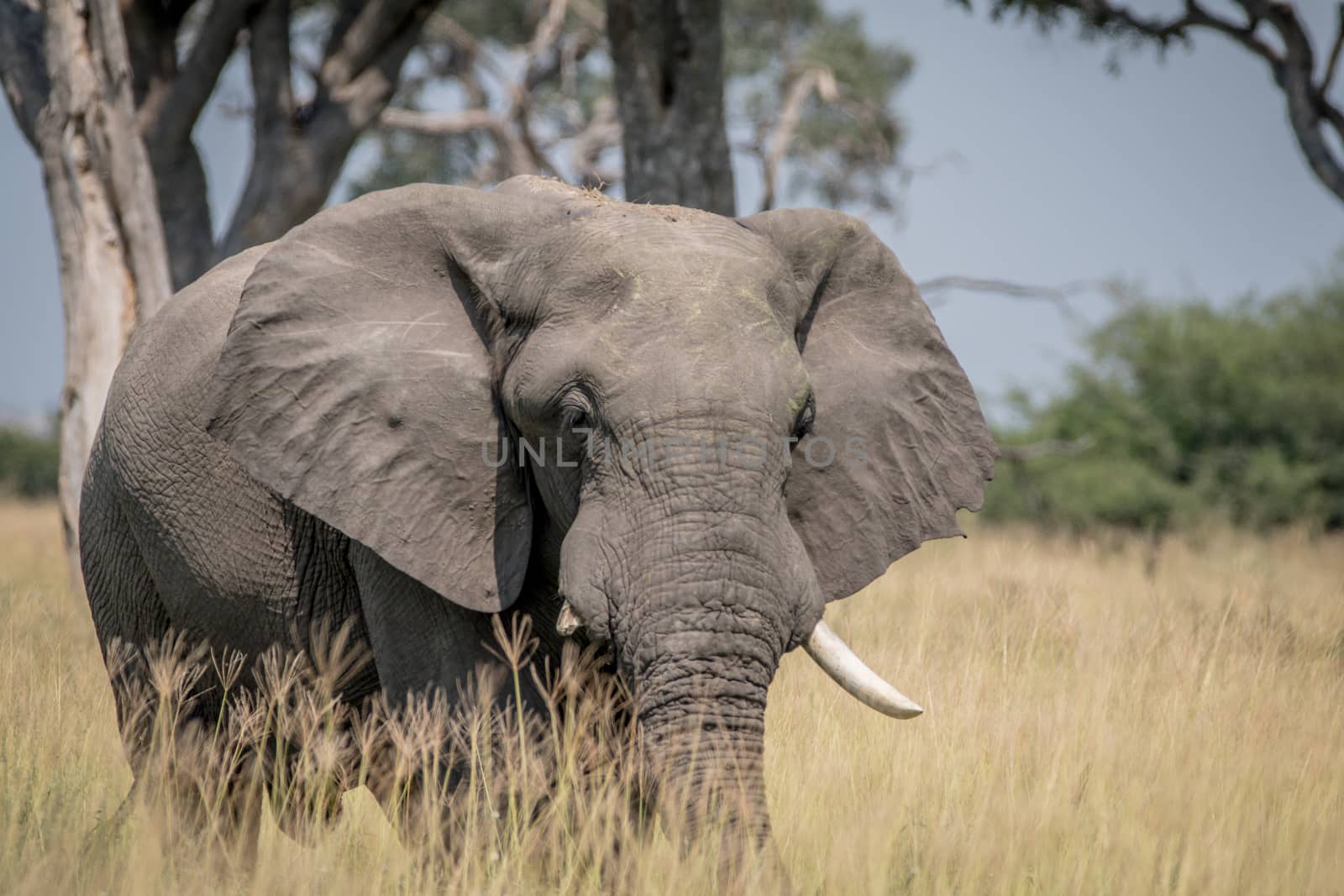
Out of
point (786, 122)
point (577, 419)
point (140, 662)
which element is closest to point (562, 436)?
point (577, 419)

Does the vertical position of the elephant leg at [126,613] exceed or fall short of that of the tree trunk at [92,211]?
it falls short

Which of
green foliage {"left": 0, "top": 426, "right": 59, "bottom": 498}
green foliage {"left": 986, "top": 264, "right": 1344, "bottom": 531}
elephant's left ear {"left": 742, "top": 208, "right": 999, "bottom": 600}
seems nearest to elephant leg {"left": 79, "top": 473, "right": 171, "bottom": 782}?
elephant's left ear {"left": 742, "top": 208, "right": 999, "bottom": 600}

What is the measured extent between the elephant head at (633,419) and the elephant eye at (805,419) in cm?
1

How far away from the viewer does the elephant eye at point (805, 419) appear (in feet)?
11.9

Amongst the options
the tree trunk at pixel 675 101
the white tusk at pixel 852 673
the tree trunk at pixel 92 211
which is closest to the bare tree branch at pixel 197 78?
the tree trunk at pixel 92 211

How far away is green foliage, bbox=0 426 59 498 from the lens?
26.0m

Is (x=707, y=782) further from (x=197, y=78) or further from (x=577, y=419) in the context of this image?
(x=197, y=78)

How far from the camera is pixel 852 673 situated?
12.0 ft

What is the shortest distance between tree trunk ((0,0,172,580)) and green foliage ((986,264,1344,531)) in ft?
40.2

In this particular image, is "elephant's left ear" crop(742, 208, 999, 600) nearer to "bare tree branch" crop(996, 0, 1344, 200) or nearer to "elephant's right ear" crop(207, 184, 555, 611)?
"elephant's right ear" crop(207, 184, 555, 611)

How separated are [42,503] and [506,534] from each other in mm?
18054

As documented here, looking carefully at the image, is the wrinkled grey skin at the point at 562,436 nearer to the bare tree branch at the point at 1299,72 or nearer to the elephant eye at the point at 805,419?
the elephant eye at the point at 805,419

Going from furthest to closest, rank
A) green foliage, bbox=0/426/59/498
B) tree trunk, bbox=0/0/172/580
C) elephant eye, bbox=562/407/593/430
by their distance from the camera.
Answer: green foliage, bbox=0/426/59/498 < tree trunk, bbox=0/0/172/580 < elephant eye, bbox=562/407/593/430

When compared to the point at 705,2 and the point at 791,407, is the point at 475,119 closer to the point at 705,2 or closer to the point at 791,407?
the point at 705,2
